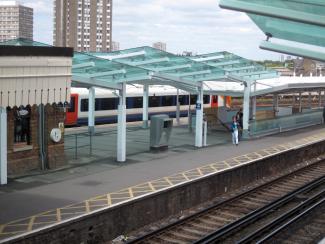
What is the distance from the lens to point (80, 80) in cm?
1548

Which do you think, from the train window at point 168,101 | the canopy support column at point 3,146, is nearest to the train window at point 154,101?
the train window at point 168,101

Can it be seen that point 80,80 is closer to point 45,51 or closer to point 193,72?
point 45,51

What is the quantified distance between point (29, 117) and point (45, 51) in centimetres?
215

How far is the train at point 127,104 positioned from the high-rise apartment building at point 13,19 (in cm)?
12933

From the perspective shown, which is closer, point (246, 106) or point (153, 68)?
point (153, 68)

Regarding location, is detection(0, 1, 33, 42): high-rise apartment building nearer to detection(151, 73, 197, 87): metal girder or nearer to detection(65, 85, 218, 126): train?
detection(65, 85, 218, 126): train

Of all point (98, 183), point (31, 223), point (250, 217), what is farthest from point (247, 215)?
point (31, 223)

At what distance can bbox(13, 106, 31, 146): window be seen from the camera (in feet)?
46.7

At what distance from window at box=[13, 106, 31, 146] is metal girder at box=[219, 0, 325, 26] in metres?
7.58

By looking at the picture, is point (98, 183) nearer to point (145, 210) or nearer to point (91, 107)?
point (145, 210)

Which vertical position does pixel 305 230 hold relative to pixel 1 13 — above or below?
below

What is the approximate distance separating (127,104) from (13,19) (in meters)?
139

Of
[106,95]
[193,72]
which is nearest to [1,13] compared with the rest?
→ [106,95]

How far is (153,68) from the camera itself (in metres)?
17.9
